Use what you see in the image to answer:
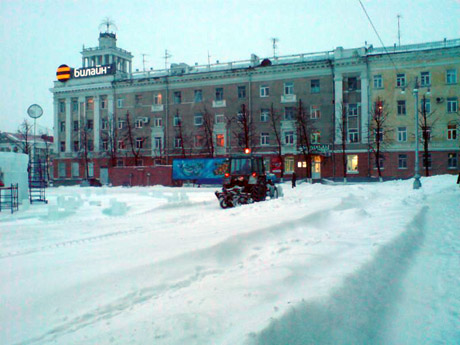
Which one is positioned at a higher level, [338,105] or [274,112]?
[338,105]

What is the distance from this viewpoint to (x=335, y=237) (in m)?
8.77

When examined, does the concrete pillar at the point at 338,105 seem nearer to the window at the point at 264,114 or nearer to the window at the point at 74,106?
the window at the point at 264,114

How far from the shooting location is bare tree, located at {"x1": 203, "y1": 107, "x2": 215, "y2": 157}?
164 ft

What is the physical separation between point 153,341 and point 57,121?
61.7 meters

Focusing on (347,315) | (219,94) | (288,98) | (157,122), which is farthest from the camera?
(157,122)

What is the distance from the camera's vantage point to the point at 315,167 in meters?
46.9

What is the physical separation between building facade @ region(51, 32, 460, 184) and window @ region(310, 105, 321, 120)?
0.12 m

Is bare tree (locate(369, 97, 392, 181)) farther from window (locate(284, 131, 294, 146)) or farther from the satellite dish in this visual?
the satellite dish

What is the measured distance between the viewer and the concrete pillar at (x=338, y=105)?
148 ft

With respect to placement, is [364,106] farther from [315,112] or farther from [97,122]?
[97,122]

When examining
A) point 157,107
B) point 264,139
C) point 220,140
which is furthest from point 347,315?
point 157,107

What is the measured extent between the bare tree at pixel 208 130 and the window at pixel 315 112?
1239cm

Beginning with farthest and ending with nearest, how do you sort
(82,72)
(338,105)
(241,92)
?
(82,72)
(241,92)
(338,105)

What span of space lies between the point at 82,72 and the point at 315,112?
34.3 metres
